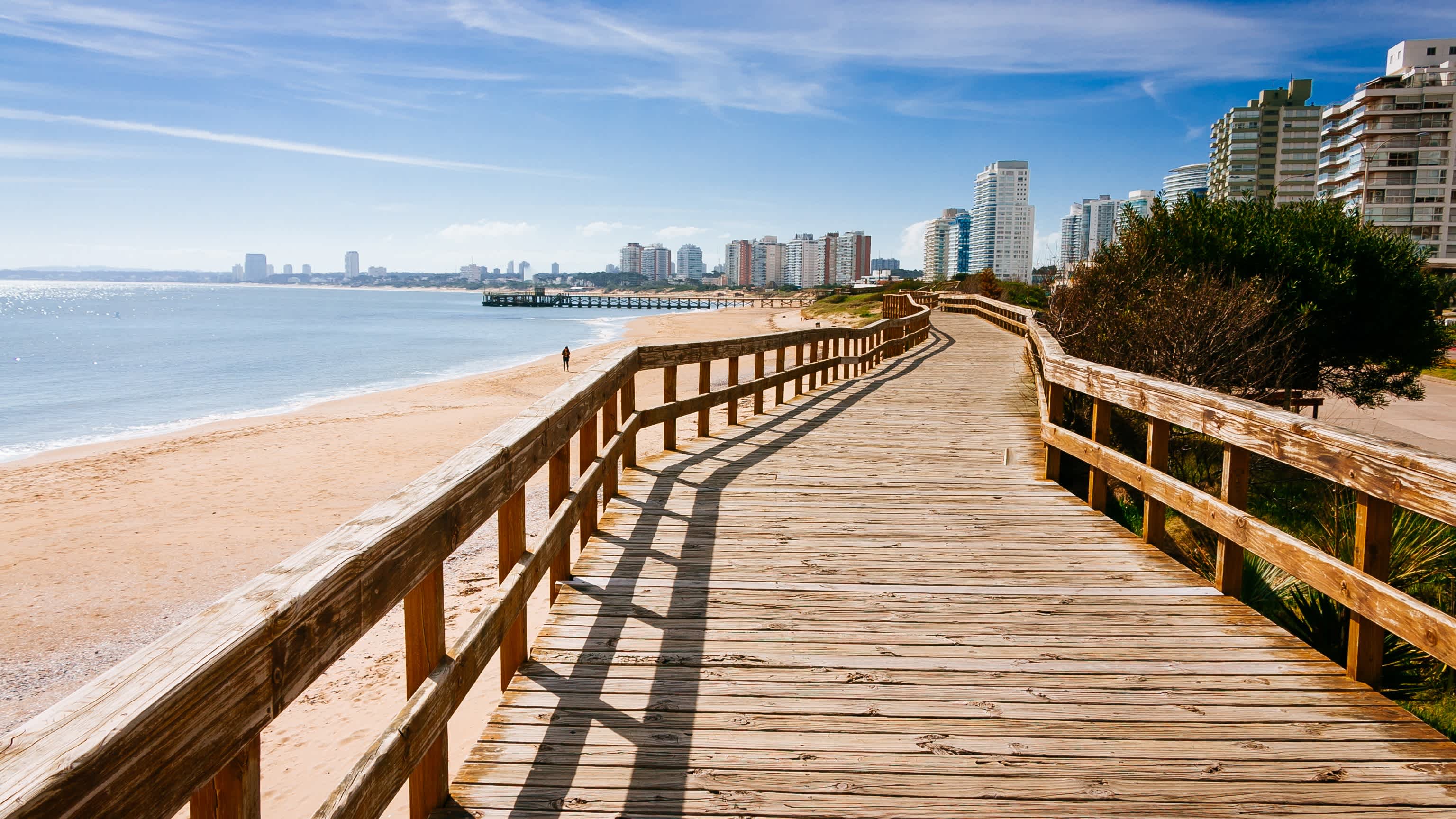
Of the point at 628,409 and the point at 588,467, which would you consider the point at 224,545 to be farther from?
the point at 588,467

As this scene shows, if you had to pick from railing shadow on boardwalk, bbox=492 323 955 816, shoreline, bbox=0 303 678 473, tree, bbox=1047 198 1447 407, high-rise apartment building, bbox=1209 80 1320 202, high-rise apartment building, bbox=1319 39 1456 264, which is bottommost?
shoreline, bbox=0 303 678 473

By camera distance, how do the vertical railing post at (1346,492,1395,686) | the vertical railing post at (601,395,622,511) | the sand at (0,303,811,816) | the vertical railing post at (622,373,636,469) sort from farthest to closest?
the sand at (0,303,811,816), the vertical railing post at (622,373,636,469), the vertical railing post at (601,395,622,511), the vertical railing post at (1346,492,1395,686)

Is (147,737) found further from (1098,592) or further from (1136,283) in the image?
(1136,283)

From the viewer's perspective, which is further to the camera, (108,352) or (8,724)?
(108,352)

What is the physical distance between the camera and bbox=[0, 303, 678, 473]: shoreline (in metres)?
21.5

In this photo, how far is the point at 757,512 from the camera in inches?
239

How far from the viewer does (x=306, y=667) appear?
1625mm

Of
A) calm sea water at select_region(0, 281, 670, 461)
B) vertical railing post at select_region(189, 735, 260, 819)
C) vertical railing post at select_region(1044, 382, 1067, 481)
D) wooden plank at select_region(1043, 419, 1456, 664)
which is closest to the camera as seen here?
vertical railing post at select_region(189, 735, 260, 819)

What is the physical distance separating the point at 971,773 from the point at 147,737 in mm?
2275

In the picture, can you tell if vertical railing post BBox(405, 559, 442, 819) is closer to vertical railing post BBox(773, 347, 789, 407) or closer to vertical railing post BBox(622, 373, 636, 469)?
Result: vertical railing post BBox(622, 373, 636, 469)

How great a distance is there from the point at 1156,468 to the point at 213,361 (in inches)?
2092

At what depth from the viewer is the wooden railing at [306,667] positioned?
1.09 metres

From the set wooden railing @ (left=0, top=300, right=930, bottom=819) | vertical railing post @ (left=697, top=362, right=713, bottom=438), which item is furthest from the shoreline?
wooden railing @ (left=0, top=300, right=930, bottom=819)

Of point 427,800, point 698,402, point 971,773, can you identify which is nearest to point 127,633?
point 698,402
